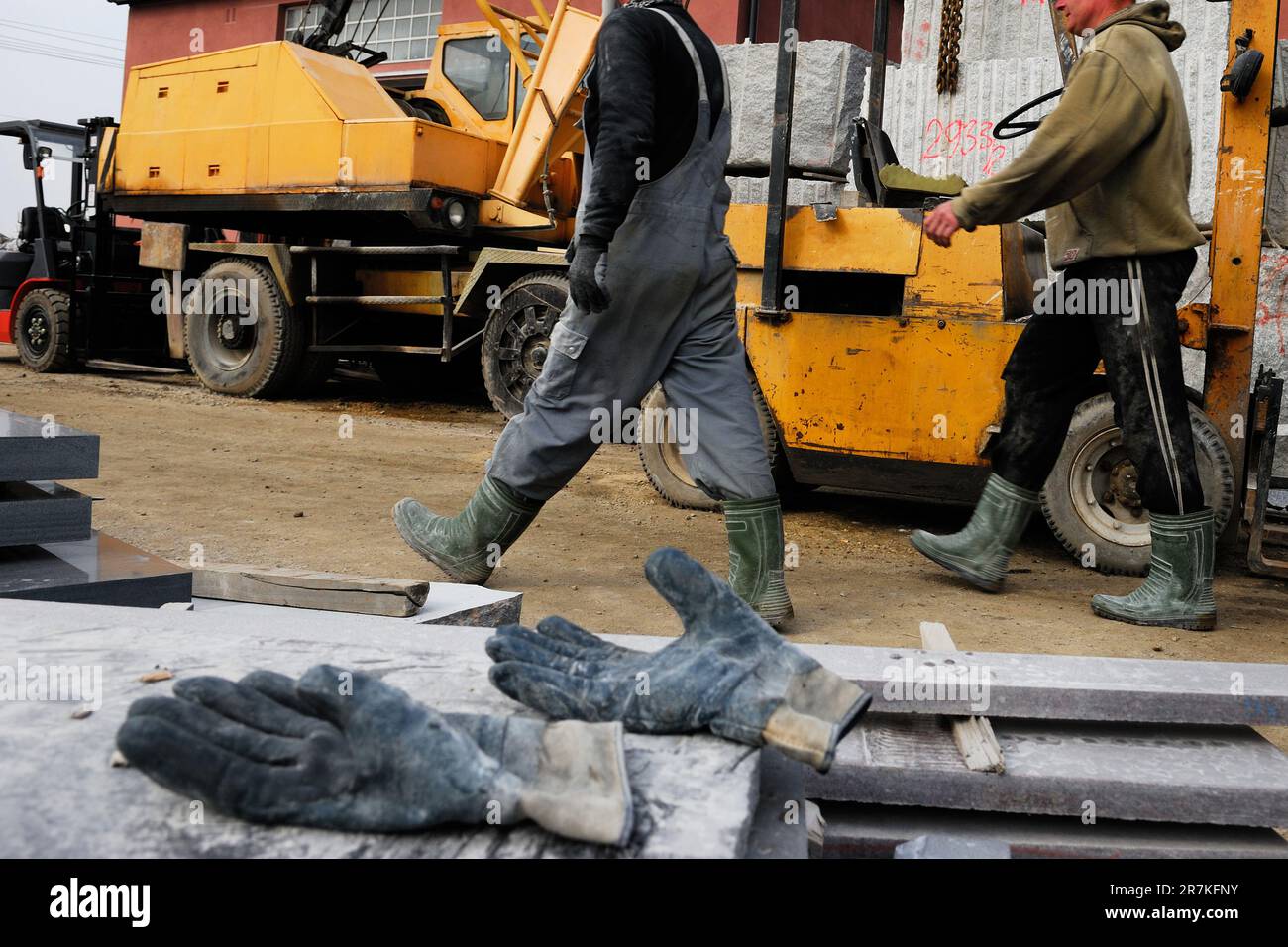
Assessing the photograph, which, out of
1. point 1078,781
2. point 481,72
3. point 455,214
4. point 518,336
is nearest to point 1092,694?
point 1078,781

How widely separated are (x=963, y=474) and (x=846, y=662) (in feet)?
9.46

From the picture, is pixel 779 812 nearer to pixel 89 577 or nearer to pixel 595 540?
pixel 89 577

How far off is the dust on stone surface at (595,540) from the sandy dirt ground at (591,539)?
1 cm

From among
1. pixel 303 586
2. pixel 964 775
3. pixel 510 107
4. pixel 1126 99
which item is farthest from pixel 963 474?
pixel 510 107

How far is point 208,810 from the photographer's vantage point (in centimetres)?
136

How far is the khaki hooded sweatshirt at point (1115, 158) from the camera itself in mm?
3664

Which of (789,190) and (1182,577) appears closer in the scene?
(1182,577)

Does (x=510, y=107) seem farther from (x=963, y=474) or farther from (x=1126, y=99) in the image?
(x=1126, y=99)

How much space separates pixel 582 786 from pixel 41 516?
6.76 feet

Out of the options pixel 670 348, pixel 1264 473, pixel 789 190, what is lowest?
pixel 1264 473

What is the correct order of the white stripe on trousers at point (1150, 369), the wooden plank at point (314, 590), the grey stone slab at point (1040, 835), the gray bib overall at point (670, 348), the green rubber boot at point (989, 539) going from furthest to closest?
the green rubber boot at point (989, 539), the white stripe on trousers at point (1150, 369), the gray bib overall at point (670, 348), the wooden plank at point (314, 590), the grey stone slab at point (1040, 835)

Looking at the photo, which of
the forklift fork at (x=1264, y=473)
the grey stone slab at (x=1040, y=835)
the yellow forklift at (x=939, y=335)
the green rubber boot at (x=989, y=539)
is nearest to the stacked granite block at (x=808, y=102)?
the yellow forklift at (x=939, y=335)

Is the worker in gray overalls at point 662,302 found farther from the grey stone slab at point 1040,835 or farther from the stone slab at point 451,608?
the grey stone slab at point 1040,835

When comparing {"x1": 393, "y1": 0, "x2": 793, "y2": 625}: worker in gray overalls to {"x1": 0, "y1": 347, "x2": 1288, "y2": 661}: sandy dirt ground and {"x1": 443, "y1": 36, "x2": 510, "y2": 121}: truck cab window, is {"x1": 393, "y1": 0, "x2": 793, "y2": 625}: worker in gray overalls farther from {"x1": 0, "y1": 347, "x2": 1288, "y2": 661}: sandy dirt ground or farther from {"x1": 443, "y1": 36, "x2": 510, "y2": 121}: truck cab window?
{"x1": 443, "y1": 36, "x2": 510, "y2": 121}: truck cab window
